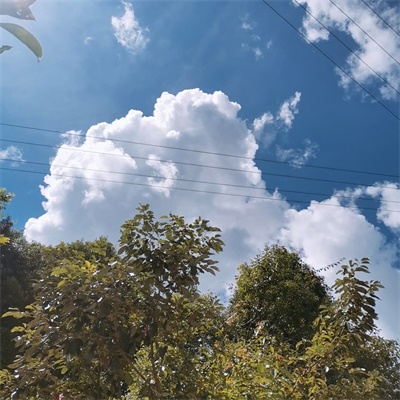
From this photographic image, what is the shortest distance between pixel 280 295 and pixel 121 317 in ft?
33.8

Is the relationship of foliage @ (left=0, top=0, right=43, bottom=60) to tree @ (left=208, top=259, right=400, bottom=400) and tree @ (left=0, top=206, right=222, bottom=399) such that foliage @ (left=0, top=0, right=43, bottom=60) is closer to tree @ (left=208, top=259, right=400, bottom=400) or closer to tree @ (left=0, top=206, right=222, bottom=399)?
tree @ (left=0, top=206, right=222, bottom=399)

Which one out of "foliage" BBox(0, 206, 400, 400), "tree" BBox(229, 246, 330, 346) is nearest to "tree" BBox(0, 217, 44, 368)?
"tree" BBox(229, 246, 330, 346)

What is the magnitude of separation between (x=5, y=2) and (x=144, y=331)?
258 cm

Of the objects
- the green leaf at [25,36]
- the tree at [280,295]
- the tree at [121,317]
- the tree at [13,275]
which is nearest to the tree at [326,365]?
the tree at [121,317]

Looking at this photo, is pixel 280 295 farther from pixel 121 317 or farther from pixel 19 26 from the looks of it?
pixel 19 26

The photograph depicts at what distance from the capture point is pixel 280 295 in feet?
41.5

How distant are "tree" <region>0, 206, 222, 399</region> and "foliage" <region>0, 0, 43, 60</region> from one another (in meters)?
2.24

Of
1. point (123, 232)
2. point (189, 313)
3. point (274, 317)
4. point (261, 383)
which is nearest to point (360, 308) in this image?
point (261, 383)

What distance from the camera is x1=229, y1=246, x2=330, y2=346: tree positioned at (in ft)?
40.1

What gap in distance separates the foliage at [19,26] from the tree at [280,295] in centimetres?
1133

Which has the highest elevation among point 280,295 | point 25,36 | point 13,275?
point 280,295

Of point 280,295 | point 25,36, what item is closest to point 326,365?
point 25,36

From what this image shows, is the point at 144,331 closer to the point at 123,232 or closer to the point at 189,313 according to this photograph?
the point at 189,313

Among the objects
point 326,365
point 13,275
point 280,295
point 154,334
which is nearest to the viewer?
point 154,334
